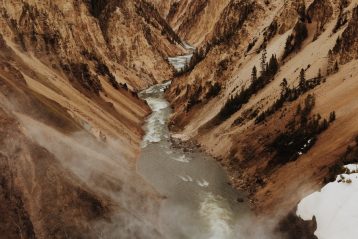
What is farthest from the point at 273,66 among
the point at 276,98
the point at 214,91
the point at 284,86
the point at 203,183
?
the point at 203,183

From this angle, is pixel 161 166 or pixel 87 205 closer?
pixel 87 205

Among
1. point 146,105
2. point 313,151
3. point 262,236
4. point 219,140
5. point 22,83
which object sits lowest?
point 146,105

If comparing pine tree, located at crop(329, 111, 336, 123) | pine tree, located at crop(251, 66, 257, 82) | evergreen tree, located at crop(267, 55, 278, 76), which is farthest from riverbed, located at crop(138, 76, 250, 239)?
evergreen tree, located at crop(267, 55, 278, 76)

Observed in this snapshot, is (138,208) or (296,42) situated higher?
(296,42)

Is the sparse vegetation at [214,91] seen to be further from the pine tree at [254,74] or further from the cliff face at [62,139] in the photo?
the cliff face at [62,139]

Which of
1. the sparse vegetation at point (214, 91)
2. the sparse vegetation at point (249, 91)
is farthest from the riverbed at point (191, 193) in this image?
the sparse vegetation at point (214, 91)

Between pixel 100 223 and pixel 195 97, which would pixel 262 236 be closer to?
pixel 100 223

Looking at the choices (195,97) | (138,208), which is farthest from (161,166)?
(195,97)
